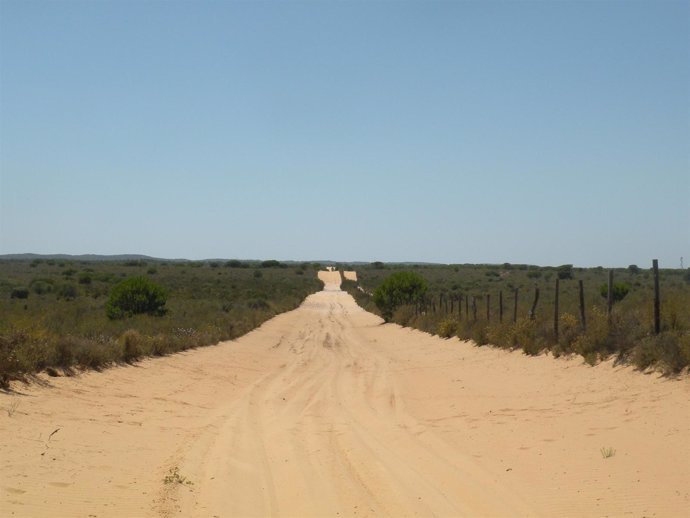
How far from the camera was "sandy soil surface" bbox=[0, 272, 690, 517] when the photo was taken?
789 centimetres

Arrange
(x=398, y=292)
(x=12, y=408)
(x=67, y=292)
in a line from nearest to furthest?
(x=12, y=408)
(x=398, y=292)
(x=67, y=292)

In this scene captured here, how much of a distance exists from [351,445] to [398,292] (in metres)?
34.4

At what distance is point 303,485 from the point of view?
8.76 metres

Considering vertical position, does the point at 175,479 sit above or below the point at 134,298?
below

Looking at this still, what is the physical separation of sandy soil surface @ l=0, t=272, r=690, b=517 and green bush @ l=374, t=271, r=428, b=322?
1021 inches

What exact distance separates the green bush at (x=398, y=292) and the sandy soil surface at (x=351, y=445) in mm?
25934

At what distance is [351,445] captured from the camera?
1105 centimetres

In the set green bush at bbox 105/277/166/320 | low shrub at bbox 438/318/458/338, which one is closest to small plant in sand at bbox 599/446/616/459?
low shrub at bbox 438/318/458/338

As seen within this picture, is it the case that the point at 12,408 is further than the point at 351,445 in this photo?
No

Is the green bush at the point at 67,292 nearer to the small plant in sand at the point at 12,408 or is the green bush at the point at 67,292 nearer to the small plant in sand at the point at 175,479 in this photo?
the small plant in sand at the point at 12,408

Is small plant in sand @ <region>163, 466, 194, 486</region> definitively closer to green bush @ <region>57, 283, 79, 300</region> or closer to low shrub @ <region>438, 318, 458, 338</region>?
low shrub @ <region>438, 318, 458, 338</region>

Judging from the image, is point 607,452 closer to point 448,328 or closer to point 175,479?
point 175,479

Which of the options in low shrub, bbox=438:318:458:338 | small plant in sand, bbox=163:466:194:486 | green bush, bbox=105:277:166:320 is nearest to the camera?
small plant in sand, bbox=163:466:194:486

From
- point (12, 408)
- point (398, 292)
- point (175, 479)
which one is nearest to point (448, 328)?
point (398, 292)
